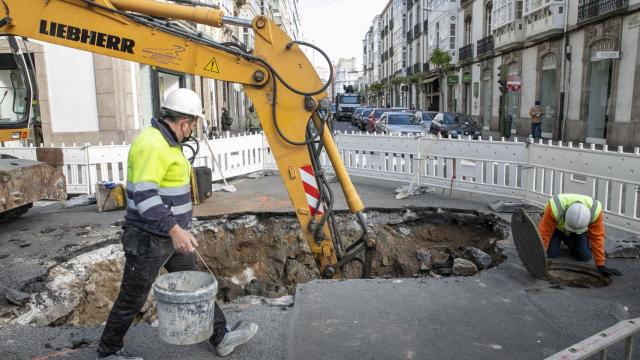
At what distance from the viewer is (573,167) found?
7324 mm

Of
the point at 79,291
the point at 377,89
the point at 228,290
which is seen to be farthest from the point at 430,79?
the point at 79,291

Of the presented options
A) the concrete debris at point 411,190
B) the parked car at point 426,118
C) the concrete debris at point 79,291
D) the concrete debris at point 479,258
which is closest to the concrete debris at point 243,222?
the concrete debris at point 79,291

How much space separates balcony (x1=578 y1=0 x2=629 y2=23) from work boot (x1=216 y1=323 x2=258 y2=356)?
1939cm

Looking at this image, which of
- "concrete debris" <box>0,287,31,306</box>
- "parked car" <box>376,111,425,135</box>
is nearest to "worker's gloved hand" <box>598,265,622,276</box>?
"concrete debris" <box>0,287,31,306</box>

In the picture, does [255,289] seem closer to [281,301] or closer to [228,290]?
[228,290]

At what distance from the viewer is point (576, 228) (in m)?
5.26

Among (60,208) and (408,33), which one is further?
(408,33)

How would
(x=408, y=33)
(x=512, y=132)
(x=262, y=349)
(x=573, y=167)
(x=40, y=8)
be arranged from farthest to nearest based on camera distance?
(x=408, y=33)
(x=512, y=132)
(x=573, y=167)
(x=40, y=8)
(x=262, y=349)

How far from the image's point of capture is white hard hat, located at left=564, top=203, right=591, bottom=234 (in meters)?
5.14

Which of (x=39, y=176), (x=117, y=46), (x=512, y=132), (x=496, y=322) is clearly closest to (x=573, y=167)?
(x=496, y=322)

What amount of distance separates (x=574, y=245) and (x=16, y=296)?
231 inches

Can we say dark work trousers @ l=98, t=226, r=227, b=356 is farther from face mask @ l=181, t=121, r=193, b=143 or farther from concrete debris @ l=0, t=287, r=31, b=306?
concrete debris @ l=0, t=287, r=31, b=306

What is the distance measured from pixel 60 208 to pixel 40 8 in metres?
5.51

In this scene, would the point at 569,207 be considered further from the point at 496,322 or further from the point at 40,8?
the point at 40,8
